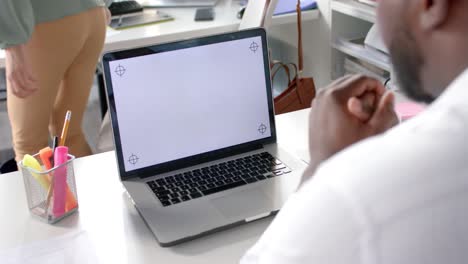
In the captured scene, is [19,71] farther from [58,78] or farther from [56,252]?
[56,252]

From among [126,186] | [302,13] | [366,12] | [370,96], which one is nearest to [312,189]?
[370,96]

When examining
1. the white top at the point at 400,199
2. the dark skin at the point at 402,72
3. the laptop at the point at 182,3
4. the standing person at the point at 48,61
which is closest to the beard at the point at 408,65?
the dark skin at the point at 402,72

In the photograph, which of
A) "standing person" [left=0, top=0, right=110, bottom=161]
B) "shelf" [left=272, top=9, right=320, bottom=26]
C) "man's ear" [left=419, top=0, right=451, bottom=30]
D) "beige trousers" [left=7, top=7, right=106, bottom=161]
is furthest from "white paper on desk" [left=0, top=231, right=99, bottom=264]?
"shelf" [left=272, top=9, right=320, bottom=26]

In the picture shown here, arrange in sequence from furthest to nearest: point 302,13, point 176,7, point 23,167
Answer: point 176,7 → point 302,13 → point 23,167

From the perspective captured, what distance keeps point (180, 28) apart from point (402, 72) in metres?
1.96

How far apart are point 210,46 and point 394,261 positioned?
2.58 ft

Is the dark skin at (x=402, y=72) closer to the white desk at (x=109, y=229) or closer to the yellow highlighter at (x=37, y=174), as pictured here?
the white desk at (x=109, y=229)

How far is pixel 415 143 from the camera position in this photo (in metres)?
0.57

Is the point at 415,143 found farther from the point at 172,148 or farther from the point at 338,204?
the point at 172,148

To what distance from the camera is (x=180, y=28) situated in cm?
262

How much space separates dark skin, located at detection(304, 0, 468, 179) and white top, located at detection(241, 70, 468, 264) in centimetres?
6

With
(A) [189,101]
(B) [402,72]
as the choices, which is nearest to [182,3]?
(A) [189,101]

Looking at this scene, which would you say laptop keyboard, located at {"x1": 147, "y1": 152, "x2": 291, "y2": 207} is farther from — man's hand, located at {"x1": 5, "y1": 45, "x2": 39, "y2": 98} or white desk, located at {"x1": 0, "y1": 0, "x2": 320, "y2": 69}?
white desk, located at {"x1": 0, "y1": 0, "x2": 320, "y2": 69}

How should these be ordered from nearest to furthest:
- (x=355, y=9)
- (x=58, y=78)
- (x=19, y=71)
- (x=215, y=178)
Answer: (x=215, y=178) → (x=19, y=71) → (x=58, y=78) → (x=355, y=9)
